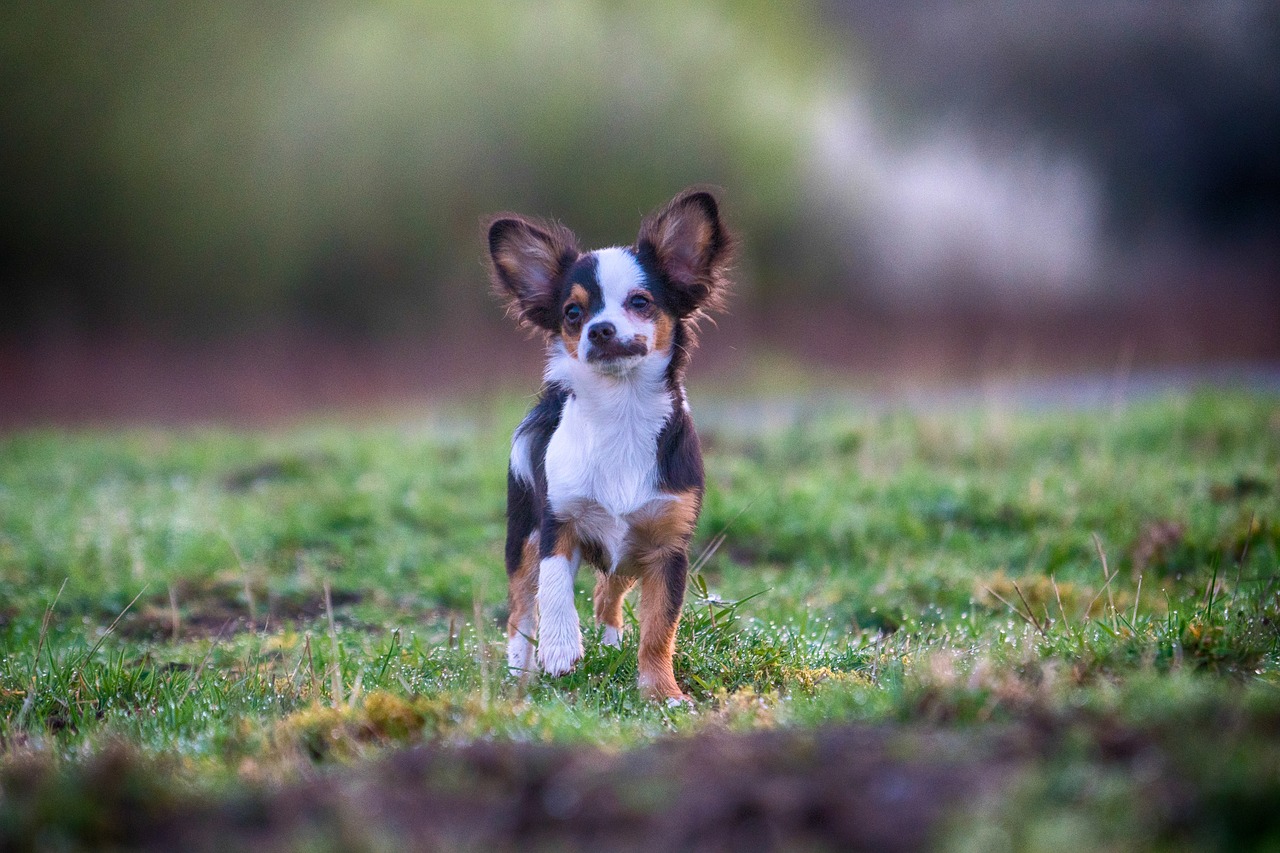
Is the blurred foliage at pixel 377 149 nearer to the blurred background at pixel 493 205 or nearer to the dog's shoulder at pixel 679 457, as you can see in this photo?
the blurred background at pixel 493 205

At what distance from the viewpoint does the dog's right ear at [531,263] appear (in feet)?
14.1

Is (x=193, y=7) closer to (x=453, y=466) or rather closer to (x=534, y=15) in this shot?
(x=534, y=15)

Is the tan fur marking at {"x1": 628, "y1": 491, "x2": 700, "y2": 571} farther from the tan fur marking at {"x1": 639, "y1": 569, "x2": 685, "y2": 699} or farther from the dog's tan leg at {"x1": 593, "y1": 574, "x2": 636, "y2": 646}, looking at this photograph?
the dog's tan leg at {"x1": 593, "y1": 574, "x2": 636, "y2": 646}

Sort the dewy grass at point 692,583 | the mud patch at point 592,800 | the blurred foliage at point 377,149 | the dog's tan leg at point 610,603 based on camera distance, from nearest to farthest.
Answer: the mud patch at point 592,800
the dewy grass at point 692,583
the dog's tan leg at point 610,603
the blurred foliage at point 377,149

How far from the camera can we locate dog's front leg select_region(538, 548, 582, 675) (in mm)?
3777

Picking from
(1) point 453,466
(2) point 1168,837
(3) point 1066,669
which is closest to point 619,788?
(2) point 1168,837

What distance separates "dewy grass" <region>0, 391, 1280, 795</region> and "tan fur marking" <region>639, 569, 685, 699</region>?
8cm

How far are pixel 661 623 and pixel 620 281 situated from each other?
127cm

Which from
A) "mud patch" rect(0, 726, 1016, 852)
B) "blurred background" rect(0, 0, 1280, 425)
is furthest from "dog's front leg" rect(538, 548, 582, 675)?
"blurred background" rect(0, 0, 1280, 425)

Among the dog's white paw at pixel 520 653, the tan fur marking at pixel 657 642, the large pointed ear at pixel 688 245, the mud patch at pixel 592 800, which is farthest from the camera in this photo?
the large pointed ear at pixel 688 245

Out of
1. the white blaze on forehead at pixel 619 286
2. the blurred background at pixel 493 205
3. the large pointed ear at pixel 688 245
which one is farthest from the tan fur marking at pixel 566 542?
the blurred background at pixel 493 205

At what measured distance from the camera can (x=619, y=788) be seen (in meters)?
2.10

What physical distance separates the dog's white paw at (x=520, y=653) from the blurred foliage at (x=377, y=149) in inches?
360

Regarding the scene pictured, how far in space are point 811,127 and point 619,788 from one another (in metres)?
13.1
